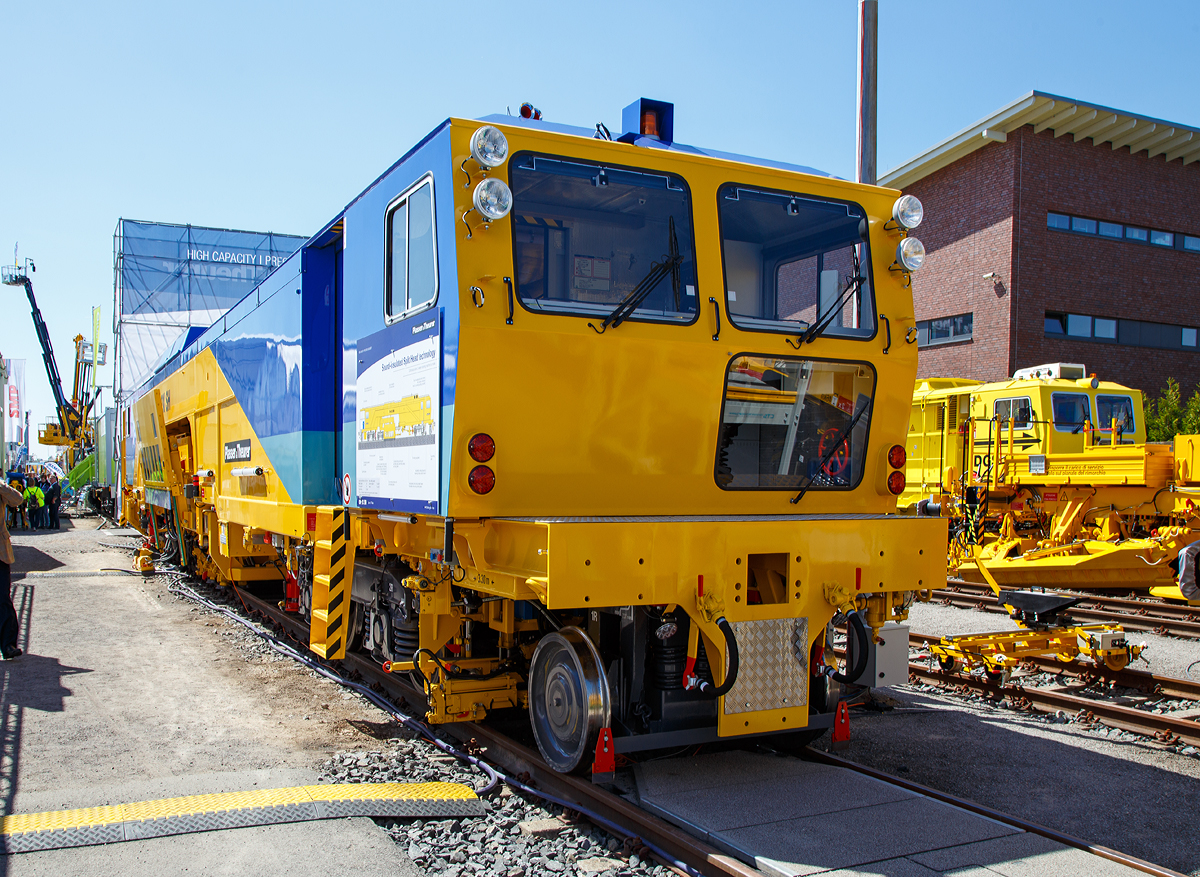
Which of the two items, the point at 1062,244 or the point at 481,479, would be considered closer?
the point at 481,479

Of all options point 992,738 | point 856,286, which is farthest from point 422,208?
point 992,738

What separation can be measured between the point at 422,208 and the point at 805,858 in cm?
352

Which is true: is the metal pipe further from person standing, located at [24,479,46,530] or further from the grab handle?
person standing, located at [24,479,46,530]

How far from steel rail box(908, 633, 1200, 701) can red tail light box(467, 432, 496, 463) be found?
417cm

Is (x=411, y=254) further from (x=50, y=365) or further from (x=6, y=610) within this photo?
(x=50, y=365)

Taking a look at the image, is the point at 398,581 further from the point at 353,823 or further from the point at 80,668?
the point at 80,668

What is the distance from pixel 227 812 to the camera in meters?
4.18

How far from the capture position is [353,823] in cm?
415

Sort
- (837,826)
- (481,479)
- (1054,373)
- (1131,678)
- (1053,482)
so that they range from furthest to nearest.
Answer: (1054,373) → (1053,482) → (1131,678) → (481,479) → (837,826)

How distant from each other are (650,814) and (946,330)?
26.3 m

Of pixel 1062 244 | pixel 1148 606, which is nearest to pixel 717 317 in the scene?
pixel 1148 606

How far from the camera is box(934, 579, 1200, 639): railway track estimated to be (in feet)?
32.4

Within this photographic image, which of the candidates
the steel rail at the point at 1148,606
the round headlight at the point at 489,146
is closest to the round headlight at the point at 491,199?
the round headlight at the point at 489,146

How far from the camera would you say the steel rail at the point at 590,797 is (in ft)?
12.0
